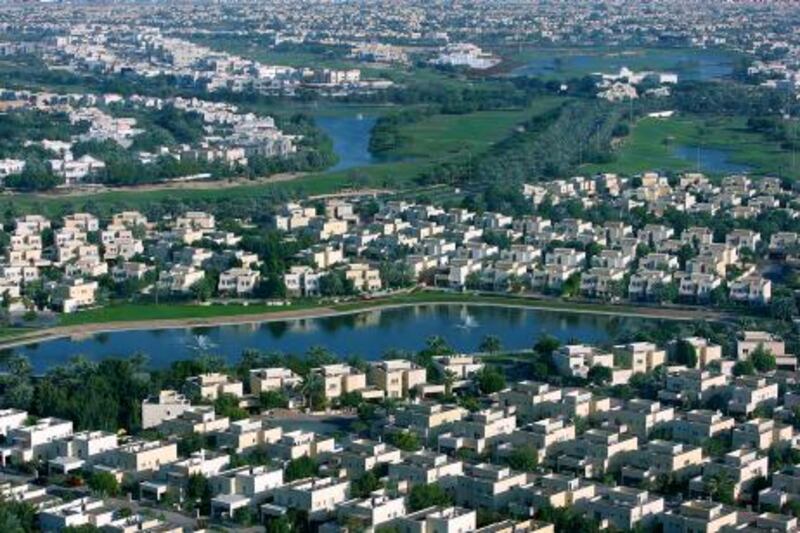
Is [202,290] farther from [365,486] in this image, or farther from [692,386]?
[365,486]

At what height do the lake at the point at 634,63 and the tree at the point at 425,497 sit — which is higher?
the tree at the point at 425,497

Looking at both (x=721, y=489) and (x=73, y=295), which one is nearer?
(x=721, y=489)

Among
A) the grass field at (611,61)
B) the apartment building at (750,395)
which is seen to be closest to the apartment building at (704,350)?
the apartment building at (750,395)

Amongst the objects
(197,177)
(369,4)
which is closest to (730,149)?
(197,177)

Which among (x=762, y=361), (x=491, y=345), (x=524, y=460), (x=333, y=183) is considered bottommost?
(x=333, y=183)

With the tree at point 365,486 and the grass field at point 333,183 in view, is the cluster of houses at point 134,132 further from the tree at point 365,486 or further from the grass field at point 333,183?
the tree at point 365,486

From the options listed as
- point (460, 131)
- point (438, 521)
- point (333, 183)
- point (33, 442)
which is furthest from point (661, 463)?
point (460, 131)

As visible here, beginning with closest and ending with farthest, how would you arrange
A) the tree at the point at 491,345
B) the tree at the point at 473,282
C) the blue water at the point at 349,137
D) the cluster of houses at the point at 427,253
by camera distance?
the tree at the point at 491,345, the cluster of houses at the point at 427,253, the tree at the point at 473,282, the blue water at the point at 349,137

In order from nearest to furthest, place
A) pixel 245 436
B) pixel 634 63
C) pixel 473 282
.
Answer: pixel 245 436 < pixel 473 282 < pixel 634 63
